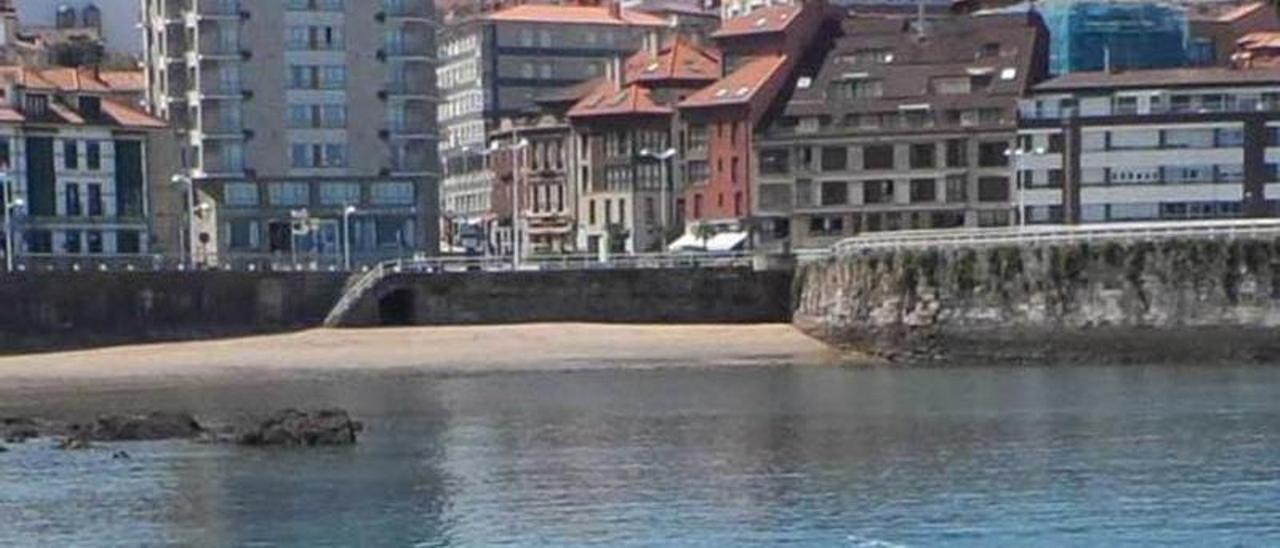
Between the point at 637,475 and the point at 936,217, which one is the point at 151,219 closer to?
the point at 936,217

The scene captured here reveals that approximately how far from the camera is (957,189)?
11975 centimetres

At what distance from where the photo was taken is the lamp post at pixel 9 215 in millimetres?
107700

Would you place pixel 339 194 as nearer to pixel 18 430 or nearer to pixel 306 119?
pixel 306 119

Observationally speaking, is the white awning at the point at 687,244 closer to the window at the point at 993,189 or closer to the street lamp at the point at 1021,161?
the window at the point at 993,189

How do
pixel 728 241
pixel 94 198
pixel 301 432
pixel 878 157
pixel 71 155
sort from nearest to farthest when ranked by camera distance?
1. pixel 301 432
2. pixel 71 155
3. pixel 94 198
4. pixel 878 157
5. pixel 728 241

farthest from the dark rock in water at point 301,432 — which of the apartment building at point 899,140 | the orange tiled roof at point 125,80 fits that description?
the orange tiled roof at point 125,80

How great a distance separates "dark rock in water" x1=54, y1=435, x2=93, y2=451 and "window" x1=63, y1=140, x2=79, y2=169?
210 feet

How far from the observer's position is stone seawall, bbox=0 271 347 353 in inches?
3585

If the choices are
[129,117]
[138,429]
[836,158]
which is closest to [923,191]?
[836,158]

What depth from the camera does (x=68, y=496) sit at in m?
45.5

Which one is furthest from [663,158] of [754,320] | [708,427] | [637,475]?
[637,475]

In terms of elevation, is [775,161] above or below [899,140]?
below

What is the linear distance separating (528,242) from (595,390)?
55552 mm

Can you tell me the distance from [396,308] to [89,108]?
30.5m
